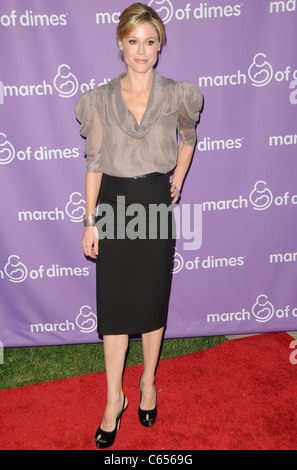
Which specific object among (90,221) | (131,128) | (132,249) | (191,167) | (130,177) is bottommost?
(132,249)

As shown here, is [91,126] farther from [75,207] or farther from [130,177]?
[75,207]

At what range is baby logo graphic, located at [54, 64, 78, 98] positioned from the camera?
2.70m

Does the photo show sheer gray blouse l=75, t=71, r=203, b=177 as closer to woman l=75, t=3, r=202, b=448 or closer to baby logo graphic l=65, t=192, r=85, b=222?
woman l=75, t=3, r=202, b=448

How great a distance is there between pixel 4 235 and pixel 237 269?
5.66 ft

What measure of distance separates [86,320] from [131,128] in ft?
5.56

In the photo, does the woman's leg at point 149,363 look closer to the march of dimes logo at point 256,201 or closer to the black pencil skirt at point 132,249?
the black pencil skirt at point 132,249

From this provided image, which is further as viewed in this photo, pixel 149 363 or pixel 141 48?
pixel 149 363

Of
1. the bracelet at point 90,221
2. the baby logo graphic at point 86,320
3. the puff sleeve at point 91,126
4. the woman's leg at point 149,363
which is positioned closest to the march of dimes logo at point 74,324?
the baby logo graphic at point 86,320

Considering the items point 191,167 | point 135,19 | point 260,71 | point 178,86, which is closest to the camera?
point 135,19

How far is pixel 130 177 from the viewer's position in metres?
2.18

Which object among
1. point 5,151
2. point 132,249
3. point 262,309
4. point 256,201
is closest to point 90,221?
point 132,249

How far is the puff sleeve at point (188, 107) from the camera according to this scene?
2.24m

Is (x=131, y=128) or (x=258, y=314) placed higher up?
(x=131, y=128)

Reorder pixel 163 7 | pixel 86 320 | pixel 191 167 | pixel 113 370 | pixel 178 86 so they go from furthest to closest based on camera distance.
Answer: pixel 86 320, pixel 191 167, pixel 163 7, pixel 113 370, pixel 178 86
